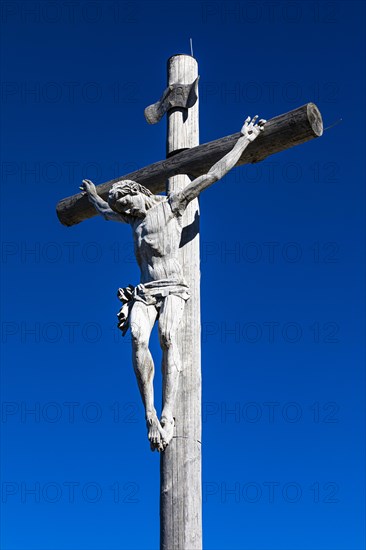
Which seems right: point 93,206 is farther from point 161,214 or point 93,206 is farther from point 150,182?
point 161,214

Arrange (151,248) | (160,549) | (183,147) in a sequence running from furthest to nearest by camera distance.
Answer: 1. (183,147)
2. (151,248)
3. (160,549)

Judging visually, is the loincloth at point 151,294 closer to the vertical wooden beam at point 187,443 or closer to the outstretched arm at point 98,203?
the vertical wooden beam at point 187,443

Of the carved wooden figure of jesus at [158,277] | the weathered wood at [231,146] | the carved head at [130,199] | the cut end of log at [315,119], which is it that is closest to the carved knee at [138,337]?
the carved wooden figure of jesus at [158,277]

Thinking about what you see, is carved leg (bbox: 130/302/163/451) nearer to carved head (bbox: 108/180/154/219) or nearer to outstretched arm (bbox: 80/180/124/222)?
carved head (bbox: 108/180/154/219)

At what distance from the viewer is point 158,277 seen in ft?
25.0

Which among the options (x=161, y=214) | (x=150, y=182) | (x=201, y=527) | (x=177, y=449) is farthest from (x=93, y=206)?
(x=201, y=527)

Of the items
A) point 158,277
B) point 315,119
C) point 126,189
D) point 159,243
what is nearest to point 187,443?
point 158,277

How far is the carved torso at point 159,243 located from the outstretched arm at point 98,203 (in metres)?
0.47

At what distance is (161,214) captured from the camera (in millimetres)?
7824

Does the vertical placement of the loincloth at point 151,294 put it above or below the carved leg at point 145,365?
above

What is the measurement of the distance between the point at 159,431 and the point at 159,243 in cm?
157

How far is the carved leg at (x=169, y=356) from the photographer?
7.25 m

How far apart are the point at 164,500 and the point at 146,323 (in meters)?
1.40

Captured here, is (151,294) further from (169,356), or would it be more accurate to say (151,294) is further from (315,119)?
(315,119)
